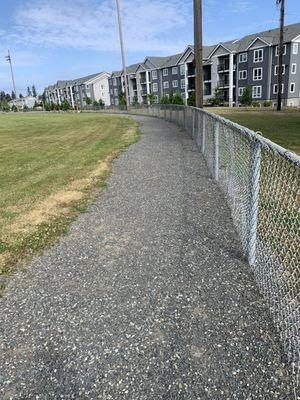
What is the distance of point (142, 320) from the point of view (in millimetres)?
3408

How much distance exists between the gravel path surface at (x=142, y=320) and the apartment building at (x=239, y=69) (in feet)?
178

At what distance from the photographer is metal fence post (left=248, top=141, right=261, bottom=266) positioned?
3.99 metres

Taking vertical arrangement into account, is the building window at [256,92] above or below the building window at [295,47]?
below

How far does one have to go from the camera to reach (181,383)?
2678 millimetres

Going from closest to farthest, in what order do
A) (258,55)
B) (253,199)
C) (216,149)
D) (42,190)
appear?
(253,199) → (216,149) → (42,190) → (258,55)

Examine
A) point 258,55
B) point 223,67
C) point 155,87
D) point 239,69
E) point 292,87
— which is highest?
point 258,55

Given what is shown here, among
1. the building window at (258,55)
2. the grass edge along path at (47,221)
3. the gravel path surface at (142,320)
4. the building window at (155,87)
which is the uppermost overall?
the building window at (258,55)

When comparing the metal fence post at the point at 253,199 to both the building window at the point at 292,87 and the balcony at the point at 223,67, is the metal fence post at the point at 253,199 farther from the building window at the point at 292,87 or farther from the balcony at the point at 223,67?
the balcony at the point at 223,67

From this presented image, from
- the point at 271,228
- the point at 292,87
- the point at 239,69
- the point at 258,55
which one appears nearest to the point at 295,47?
the point at 292,87

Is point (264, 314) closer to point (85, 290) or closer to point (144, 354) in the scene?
point (144, 354)

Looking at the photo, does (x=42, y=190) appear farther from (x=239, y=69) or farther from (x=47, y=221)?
(x=239, y=69)

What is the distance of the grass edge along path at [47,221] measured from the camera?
477cm

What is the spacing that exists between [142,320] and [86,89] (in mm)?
112232

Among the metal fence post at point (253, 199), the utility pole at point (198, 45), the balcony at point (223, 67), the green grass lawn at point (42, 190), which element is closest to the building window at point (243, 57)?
the balcony at point (223, 67)
